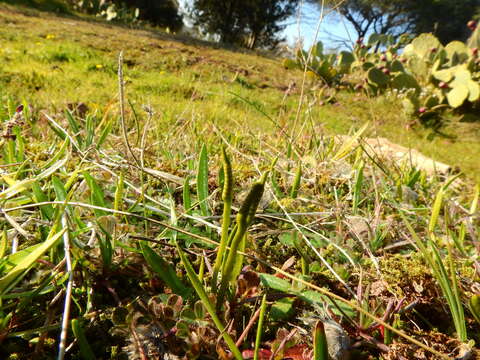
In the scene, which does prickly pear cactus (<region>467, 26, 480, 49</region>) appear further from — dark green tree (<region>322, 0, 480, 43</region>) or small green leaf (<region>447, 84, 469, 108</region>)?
dark green tree (<region>322, 0, 480, 43</region>)

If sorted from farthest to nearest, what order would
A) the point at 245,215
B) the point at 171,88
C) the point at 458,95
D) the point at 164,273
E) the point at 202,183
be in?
the point at 458,95 < the point at 171,88 < the point at 202,183 < the point at 164,273 < the point at 245,215

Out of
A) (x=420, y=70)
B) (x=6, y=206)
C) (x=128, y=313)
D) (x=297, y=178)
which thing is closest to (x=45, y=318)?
(x=128, y=313)

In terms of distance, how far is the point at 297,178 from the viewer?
3.37 feet

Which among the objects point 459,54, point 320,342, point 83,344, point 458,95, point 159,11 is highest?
A: point 159,11

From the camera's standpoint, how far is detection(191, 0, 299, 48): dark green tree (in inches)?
568

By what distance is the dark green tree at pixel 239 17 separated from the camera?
1444cm

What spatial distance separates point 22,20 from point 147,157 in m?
7.12

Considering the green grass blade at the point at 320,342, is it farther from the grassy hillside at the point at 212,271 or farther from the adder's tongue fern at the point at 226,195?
the adder's tongue fern at the point at 226,195

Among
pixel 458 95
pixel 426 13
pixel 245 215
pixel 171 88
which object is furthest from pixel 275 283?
pixel 426 13

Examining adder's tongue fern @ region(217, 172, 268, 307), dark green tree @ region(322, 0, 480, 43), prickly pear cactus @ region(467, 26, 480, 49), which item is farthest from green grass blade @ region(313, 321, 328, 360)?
dark green tree @ region(322, 0, 480, 43)

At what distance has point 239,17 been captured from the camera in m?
14.8

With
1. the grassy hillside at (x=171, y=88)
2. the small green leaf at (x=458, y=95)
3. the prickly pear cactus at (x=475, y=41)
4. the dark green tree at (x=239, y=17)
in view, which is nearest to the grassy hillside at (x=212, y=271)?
the grassy hillside at (x=171, y=88)

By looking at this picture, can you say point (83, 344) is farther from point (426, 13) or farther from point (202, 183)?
point (426, 13)

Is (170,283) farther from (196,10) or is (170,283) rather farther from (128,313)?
(196,10)
